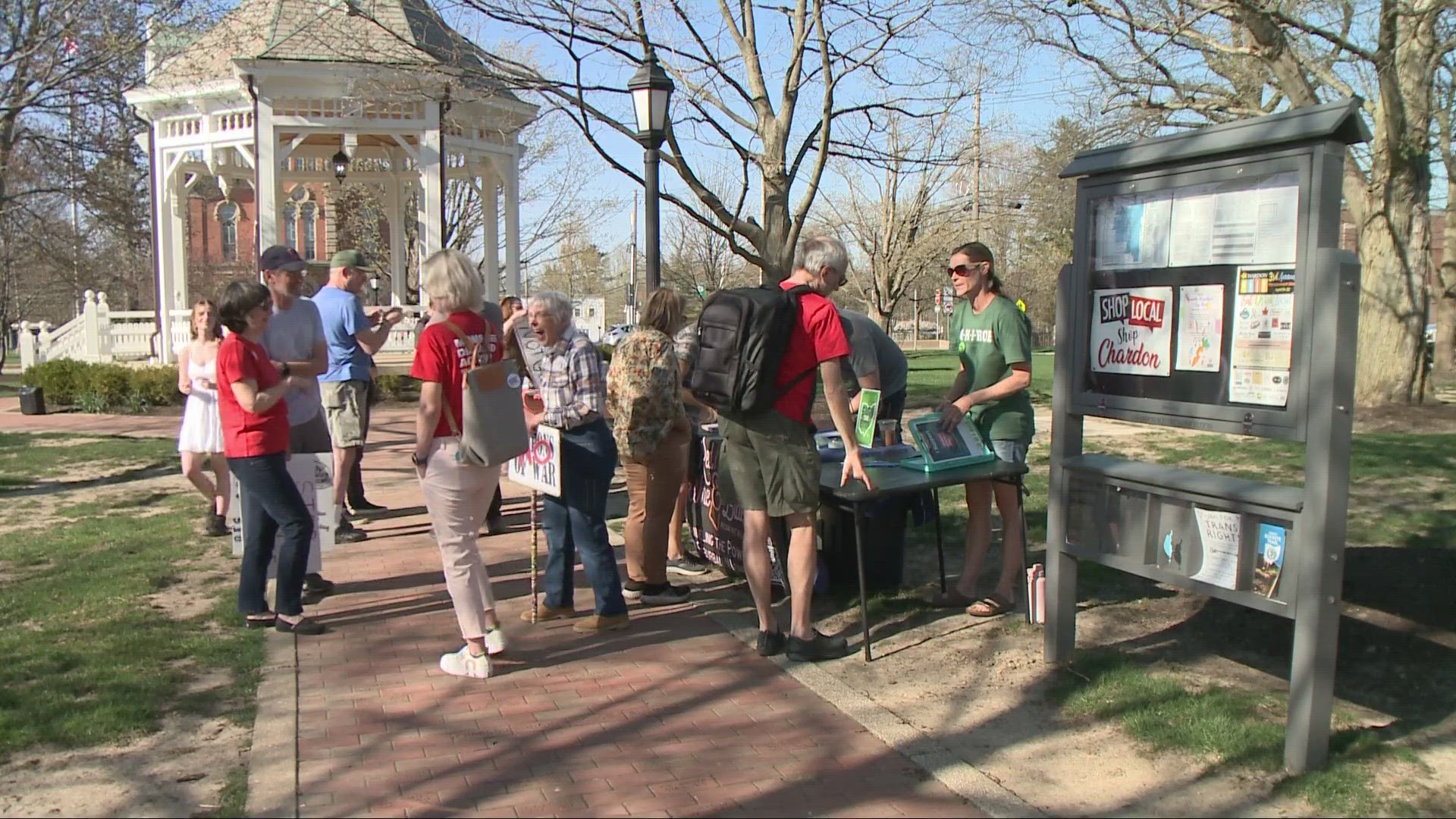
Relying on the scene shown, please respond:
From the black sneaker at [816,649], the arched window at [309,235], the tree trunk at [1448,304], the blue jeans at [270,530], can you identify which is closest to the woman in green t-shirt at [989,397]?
the black sneaker at [816,649]

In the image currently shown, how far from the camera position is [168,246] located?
20812 mm

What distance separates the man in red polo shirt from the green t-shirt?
85 cm

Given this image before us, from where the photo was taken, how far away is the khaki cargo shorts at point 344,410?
7348mm

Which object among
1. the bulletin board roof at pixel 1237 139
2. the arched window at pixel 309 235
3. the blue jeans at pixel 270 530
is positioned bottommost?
the blue jeans at pixel 270 530

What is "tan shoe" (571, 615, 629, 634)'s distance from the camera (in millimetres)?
5387

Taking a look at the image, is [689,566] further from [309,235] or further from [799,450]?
[309,235]

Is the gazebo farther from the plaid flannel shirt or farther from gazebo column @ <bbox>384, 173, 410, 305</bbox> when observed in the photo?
the plaid flannel shirt

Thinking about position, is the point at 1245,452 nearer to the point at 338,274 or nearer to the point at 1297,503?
the point at 1297,503

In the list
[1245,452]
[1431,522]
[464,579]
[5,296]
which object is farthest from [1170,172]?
[5,296]

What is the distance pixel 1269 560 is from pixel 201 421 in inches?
233

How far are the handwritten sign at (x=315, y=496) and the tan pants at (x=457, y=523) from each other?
1.19 m

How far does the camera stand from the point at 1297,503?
12.1 feet

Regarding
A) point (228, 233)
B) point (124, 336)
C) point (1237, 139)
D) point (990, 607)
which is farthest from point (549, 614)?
point (228, 233)

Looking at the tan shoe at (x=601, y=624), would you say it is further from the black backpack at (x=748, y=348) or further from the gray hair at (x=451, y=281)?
the gray hair at (x=451, y=281)
